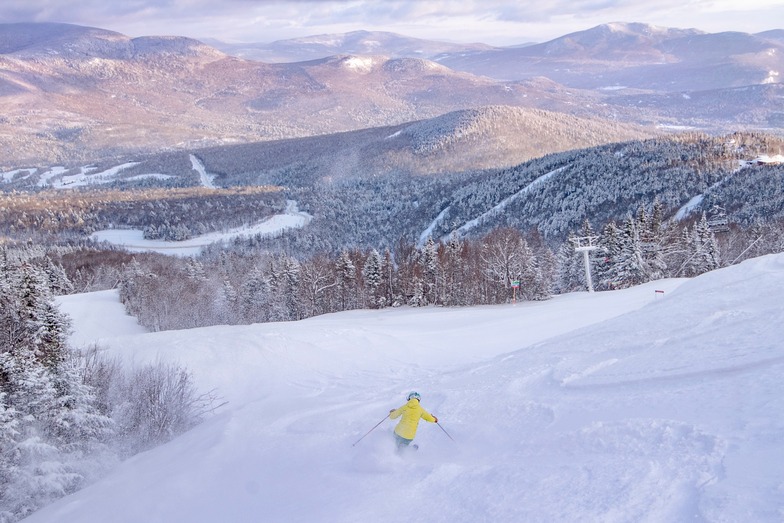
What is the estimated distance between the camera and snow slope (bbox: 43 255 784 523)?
7184 mm

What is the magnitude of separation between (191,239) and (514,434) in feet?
505

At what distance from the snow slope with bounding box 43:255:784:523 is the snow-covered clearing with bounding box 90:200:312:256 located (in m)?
125

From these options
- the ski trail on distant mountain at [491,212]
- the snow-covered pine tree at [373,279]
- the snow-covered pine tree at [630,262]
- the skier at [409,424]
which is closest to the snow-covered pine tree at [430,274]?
the snow-covered pine tree at [373,279]

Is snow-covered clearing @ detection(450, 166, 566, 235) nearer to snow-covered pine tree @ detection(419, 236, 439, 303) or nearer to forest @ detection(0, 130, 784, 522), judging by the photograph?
forest @ detection(0, 130, 784, 522)

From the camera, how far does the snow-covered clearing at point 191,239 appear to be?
14125 centimetres

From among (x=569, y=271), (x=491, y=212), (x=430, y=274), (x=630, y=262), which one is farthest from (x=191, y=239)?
(x=630, y=262)

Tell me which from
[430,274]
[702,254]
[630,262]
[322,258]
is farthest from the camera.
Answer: [322,258]

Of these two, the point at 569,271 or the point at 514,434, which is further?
the point at 569,271

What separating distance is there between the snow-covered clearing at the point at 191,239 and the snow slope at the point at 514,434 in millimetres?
125048

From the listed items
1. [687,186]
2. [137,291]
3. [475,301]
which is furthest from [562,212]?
[137,291]

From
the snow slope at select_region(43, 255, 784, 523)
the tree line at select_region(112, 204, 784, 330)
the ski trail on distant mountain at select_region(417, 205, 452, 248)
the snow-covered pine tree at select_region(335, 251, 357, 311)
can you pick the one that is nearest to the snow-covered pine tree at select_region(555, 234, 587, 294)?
the tree line at select_region(112, 204, 784, 330)

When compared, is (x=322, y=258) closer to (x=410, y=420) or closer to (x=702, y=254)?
(x=702, y=254)

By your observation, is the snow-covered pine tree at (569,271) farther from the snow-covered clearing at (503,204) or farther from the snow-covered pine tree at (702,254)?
the snow-covered clearing at (503,204)

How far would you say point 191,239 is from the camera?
152m
